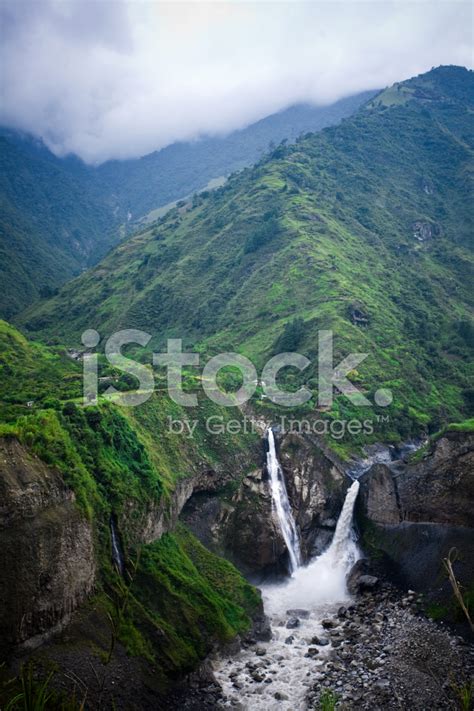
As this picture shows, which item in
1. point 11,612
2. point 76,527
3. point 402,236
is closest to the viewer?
point 11,612

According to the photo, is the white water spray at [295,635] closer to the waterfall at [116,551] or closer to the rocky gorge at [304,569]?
the rocky gorge at [304,569]

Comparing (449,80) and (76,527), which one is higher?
(449,80)

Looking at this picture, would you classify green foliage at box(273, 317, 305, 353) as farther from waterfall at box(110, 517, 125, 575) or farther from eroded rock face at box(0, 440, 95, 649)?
eroded rock face at box(0, 440, 95, 649)

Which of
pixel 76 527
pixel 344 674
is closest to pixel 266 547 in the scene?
pixel 344 674

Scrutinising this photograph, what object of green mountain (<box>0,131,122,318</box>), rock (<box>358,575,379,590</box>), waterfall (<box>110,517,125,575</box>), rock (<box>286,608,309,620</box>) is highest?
green mountain (<box>0,131,122,318</box>)

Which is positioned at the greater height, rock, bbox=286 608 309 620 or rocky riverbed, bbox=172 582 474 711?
rock, bbox=286 608 309 620

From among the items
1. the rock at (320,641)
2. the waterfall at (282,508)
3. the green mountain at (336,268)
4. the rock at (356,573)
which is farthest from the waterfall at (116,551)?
the green mountain at (336,268)

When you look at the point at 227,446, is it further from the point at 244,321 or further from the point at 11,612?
the point at 244,321

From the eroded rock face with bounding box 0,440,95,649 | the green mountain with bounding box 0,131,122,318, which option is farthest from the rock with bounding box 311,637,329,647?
the green mountain with bounding box 0,131,122,318

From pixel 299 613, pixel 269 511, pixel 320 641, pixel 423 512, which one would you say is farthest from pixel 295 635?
pixel 423 512
